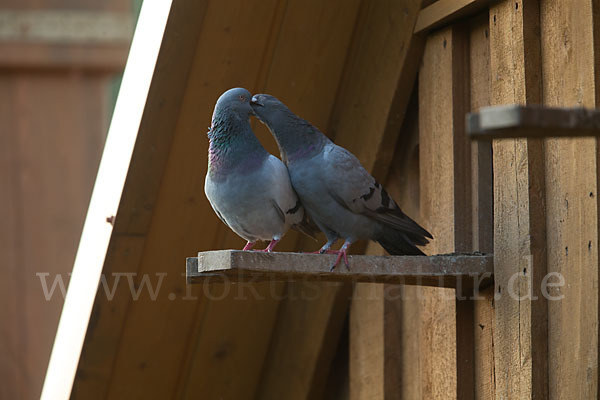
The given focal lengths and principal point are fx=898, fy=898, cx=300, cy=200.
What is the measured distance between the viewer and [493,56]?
8.85 ft

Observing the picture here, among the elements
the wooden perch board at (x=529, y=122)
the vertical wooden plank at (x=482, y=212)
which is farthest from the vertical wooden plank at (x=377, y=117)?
the wooden perch board at (x=529, y=122)

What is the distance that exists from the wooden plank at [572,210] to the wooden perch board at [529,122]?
2.37 feet

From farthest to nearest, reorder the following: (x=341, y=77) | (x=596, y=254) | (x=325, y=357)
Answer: (x=325, y=357) → (x=341, y=77) → (x=596, y=254)

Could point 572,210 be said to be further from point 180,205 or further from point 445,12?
point 180,205

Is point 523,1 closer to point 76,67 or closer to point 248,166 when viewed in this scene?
point 248,166

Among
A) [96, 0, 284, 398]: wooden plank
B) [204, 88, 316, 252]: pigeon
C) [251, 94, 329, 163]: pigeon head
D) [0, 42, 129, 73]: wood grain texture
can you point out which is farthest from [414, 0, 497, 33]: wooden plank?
[0, 42, 129, 73]: wood grain texture

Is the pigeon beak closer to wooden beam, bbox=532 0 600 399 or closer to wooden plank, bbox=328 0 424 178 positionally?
wooden plank, bbox=328 0 424 178

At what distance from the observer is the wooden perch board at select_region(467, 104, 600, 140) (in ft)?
4.93

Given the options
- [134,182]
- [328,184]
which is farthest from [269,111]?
[134,182]

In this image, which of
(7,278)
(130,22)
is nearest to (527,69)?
(130,22)

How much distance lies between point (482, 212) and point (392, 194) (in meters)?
0.65

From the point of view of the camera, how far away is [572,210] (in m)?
2.33

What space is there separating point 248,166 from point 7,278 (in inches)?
83.9

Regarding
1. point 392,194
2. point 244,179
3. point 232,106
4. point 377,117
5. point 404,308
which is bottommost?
point 404,308
